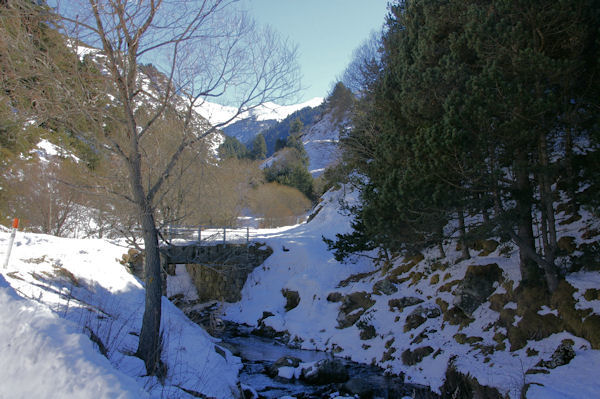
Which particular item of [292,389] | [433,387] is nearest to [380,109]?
[433,387]

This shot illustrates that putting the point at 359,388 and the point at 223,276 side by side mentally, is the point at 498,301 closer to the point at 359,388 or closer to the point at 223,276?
the point at 359,388

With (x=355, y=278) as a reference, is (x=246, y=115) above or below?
above

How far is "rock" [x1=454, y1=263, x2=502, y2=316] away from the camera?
30.5 feet

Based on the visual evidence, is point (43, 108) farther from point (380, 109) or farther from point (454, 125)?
point (380, 109)

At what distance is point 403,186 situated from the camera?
7.75 meters

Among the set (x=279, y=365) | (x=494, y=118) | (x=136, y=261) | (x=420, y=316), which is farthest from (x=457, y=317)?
(x=136, y=261)

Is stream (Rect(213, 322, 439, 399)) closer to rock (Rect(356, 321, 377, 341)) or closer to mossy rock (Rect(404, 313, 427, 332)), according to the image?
rock (Rect(356, 321, 377, 341))

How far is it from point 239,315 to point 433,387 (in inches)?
440

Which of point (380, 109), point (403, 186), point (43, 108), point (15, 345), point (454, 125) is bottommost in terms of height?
point (15, 345)

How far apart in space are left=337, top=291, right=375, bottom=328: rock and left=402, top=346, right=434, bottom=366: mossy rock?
3328 millimetres

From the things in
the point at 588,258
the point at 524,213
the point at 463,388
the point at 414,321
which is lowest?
the point at 463,388

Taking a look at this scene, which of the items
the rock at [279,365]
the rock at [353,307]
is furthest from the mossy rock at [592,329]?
the rock at [353,307]

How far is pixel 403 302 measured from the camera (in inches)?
456

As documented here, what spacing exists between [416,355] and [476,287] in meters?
2.33
